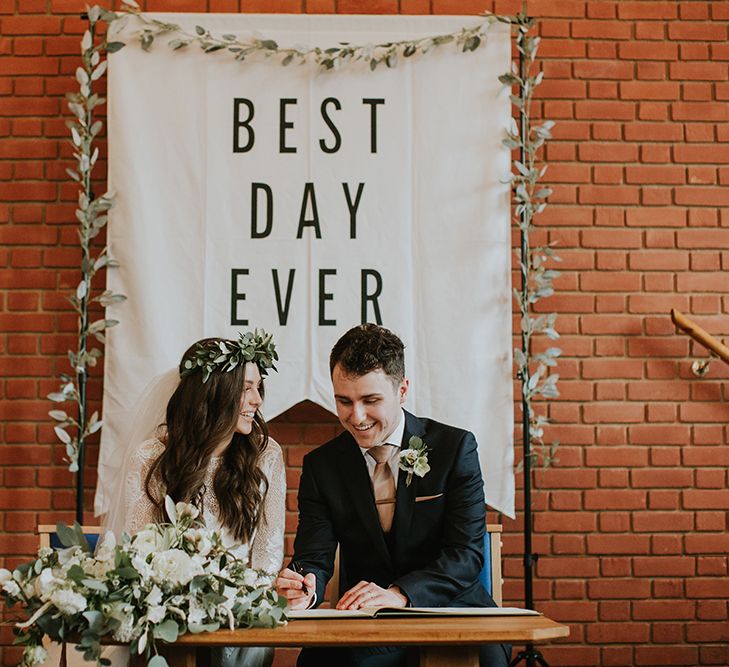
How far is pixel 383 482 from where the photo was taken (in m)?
2.82

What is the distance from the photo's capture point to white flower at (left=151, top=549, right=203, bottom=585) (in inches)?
76.0

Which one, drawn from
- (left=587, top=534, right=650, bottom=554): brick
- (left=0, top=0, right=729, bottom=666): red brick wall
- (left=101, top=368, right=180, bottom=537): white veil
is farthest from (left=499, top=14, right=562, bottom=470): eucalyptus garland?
(left=101, top=368, right=180, bottom=537): white veil

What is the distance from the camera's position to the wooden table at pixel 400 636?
6.24 ft

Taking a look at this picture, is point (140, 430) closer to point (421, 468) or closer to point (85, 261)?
point (85, 261)

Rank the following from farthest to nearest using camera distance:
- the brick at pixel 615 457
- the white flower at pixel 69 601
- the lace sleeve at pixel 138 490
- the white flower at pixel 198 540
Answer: the brick at pixel 615 457 < the lace sleeve at pixel 138 490 < the white flower at pixel 198 540 < the white flower at pixel 69 601

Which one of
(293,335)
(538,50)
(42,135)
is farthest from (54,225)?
(538,50)

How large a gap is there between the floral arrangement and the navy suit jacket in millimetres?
665

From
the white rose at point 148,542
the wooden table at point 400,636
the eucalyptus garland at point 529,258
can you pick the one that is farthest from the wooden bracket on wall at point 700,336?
the white rose at point 148,542

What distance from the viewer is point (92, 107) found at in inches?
141

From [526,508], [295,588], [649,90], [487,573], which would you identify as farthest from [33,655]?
[649,90]

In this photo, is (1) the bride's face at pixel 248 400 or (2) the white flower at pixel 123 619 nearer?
(2) the white flower at pixel 123 619

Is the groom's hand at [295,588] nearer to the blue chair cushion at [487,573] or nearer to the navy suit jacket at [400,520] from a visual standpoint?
the navy suit jacket at [400,520]

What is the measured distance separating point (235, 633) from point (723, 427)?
8.18 feet

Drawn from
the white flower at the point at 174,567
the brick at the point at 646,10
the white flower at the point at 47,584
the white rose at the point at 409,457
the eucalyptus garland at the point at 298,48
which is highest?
the brick at the point at 646,10
